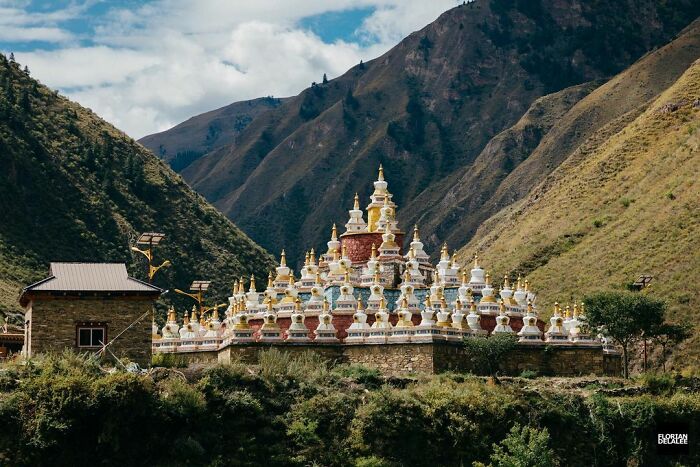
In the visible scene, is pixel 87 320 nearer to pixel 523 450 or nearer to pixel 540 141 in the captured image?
pixel 523 450

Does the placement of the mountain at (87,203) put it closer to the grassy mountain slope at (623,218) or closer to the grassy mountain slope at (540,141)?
the grassy mountain slope at (623,218)

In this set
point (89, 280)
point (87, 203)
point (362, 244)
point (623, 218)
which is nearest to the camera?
point (89, 280)

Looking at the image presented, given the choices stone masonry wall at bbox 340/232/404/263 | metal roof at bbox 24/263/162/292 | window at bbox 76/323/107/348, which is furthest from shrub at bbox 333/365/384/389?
stone masonry wall at bbox 340/232/404/263

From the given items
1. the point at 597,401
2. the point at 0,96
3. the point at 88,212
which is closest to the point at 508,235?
the point at 88,212

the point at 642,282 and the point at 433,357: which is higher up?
the point at 642,282

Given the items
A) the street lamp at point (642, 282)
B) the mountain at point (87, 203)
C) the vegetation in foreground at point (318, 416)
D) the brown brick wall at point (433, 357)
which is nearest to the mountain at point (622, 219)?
the street lamp at point (642, 282)

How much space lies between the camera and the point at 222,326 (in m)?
67.3

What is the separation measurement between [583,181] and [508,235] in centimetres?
762

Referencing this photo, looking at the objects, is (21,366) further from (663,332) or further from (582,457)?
(663,332)

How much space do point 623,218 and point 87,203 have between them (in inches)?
1626

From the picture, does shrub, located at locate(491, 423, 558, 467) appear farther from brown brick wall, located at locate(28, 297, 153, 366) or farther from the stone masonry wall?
the stone masonry wall

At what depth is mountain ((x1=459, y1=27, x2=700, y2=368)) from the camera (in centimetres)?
8775

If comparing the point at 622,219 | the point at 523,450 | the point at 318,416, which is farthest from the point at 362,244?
the point at 622,219

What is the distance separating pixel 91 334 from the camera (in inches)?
2167
